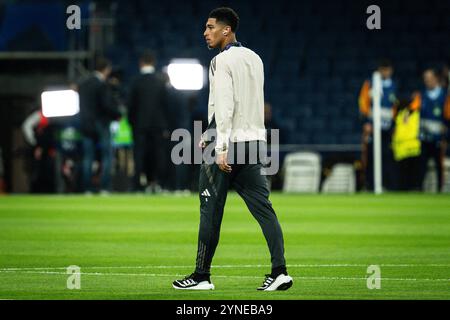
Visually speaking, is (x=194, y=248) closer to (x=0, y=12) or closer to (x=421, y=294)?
(x=421, y=294)

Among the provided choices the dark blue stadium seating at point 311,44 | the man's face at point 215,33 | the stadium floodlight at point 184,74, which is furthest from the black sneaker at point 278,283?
the dark blue stadium seating at point 311,44

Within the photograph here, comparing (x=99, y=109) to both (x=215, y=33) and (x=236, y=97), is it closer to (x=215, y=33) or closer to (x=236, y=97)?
(x=215, y=33)

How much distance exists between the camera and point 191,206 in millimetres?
20672

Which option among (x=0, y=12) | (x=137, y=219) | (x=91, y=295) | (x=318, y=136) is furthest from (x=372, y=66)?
(x=91, y=295)

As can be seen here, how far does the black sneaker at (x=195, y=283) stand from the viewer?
9.47 m

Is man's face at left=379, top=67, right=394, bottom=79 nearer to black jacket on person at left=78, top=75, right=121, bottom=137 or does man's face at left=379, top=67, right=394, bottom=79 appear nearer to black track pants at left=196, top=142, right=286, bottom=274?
black jacket on person at left=78, top=75, right=121, bottom=137

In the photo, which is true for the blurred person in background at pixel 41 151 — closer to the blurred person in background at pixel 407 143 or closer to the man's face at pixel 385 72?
the man's face at pixel 385 72

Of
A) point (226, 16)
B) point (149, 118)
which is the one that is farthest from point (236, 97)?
point (149, 118)

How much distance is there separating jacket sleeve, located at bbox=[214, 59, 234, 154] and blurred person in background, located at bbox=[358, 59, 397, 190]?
16074 mm

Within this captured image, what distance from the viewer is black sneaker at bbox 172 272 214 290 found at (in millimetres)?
9469

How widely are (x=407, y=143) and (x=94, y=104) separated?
20.9 ft

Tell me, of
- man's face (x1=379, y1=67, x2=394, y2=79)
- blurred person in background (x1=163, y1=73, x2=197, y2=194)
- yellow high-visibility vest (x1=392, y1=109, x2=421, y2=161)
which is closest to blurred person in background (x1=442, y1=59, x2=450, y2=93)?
yellow high-visibility vest (x1=392, y1=109, x2=421, y2=161)

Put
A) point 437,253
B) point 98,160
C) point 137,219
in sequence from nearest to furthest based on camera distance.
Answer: point 437,253 → point 137,219 → point 98,160

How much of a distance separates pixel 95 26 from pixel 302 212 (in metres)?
13.1
